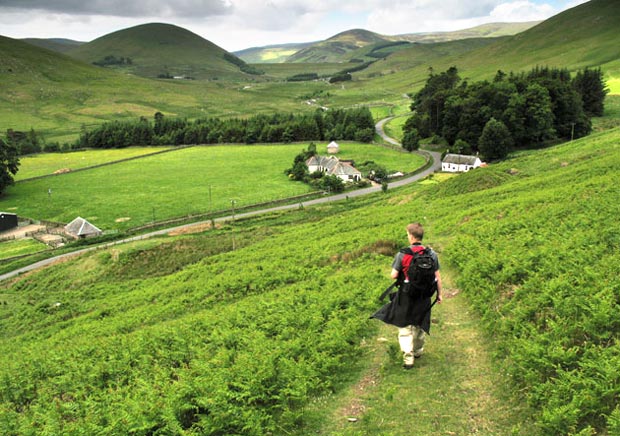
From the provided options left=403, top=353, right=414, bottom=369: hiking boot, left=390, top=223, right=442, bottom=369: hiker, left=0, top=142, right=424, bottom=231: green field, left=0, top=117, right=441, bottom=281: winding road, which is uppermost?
left=390, top=223, right=442, bottom=369: hiker

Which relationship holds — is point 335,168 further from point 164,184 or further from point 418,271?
point 418,271

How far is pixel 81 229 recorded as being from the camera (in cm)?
5788

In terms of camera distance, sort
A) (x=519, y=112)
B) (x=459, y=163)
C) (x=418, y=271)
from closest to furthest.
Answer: (x=418, y=271) < (x=459, y=163) < (x=519, y=112)

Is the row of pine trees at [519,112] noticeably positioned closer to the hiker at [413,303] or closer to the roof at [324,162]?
the roof at [324,162]

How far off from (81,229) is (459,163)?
2509 inches

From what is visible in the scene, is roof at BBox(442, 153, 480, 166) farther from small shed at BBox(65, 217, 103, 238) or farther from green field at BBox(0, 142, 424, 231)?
small shed at BBox(65, 217, 103, 238)

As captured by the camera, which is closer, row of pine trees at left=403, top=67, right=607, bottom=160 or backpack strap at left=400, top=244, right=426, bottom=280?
backpack strap at left=400, top=244, right=426, bottom=280

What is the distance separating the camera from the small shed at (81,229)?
189ft

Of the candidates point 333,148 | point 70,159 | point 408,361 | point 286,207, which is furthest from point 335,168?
point 70,159

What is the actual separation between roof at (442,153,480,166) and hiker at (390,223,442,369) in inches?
3015

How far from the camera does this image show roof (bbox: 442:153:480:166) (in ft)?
268

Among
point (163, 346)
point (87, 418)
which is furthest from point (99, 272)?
point (87, 418)

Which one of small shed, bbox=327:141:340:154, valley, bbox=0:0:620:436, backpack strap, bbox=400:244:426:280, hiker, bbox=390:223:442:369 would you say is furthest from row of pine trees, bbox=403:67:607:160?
backpack strap, bbox=400:244:426:280

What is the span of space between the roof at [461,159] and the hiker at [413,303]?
76572 millimetres
